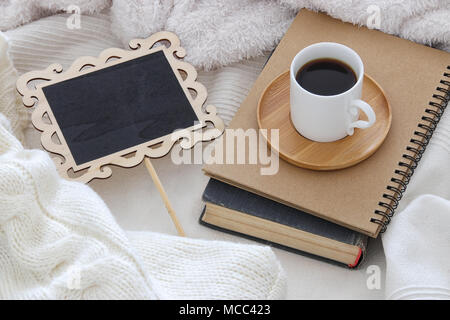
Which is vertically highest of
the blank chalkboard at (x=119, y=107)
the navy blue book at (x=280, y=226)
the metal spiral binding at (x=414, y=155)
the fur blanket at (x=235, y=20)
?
the fur blanket at (x=235, y=20)

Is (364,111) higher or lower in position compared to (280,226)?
higher

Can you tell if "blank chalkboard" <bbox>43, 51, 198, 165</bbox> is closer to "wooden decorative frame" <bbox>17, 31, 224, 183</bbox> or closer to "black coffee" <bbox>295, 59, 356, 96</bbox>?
"wooden decorative frame" <bbox>17, 31, 224, 183</bbox>

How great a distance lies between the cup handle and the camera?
25.2 inches

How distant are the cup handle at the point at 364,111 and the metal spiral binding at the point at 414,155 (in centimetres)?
7

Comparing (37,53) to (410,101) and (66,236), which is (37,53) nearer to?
(66,236)

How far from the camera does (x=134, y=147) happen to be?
713 mm

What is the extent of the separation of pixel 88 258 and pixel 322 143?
0.30 meters

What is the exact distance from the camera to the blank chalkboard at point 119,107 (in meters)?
0.72

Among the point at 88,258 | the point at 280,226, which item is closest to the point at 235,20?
the point at 280,226

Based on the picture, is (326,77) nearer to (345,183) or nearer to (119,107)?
(345,183)

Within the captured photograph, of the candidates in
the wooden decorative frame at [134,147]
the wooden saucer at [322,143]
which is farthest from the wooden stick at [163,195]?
the wooden saucer at [322,143]

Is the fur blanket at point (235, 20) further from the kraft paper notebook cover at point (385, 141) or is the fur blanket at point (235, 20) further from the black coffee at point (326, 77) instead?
the black coffee at point (326, 77)

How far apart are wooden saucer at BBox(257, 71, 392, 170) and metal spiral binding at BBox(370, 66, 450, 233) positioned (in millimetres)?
39

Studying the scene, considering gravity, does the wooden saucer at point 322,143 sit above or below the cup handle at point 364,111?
below
